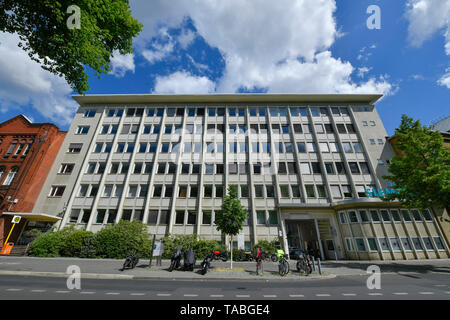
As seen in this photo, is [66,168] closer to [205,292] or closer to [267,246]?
[205,292]

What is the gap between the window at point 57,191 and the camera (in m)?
23.5

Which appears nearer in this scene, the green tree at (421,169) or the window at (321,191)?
the green tree at (421,169)

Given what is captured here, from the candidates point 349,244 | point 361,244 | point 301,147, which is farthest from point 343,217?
point 301,147

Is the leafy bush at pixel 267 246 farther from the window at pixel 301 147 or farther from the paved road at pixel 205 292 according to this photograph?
the window at pixel 301 147

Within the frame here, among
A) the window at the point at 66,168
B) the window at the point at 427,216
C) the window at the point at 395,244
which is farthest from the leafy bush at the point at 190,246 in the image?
the window at the point at 427,216

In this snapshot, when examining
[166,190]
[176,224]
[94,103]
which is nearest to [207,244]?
[176,224]

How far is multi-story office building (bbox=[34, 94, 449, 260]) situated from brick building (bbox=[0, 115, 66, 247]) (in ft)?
4.50

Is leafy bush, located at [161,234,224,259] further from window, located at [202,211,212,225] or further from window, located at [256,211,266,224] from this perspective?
window, located at [256,211,266,224]

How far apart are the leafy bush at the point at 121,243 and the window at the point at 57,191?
11.4 meters

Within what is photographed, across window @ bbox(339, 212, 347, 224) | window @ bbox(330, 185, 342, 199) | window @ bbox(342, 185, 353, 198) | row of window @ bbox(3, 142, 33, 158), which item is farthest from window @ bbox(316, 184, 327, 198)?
row of window @ bbox(3, 142, 33, 158)

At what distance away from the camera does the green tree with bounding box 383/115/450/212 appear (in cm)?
1311

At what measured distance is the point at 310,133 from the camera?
27.4 m

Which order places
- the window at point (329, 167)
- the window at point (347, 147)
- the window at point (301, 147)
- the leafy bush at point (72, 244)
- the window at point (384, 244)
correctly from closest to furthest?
the leafy bush at point (72, 244), the window at point (384, 244), the window at point (329, 167), the window at point (347, 147), the window at point (301, 147)

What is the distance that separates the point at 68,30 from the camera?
891 cm
